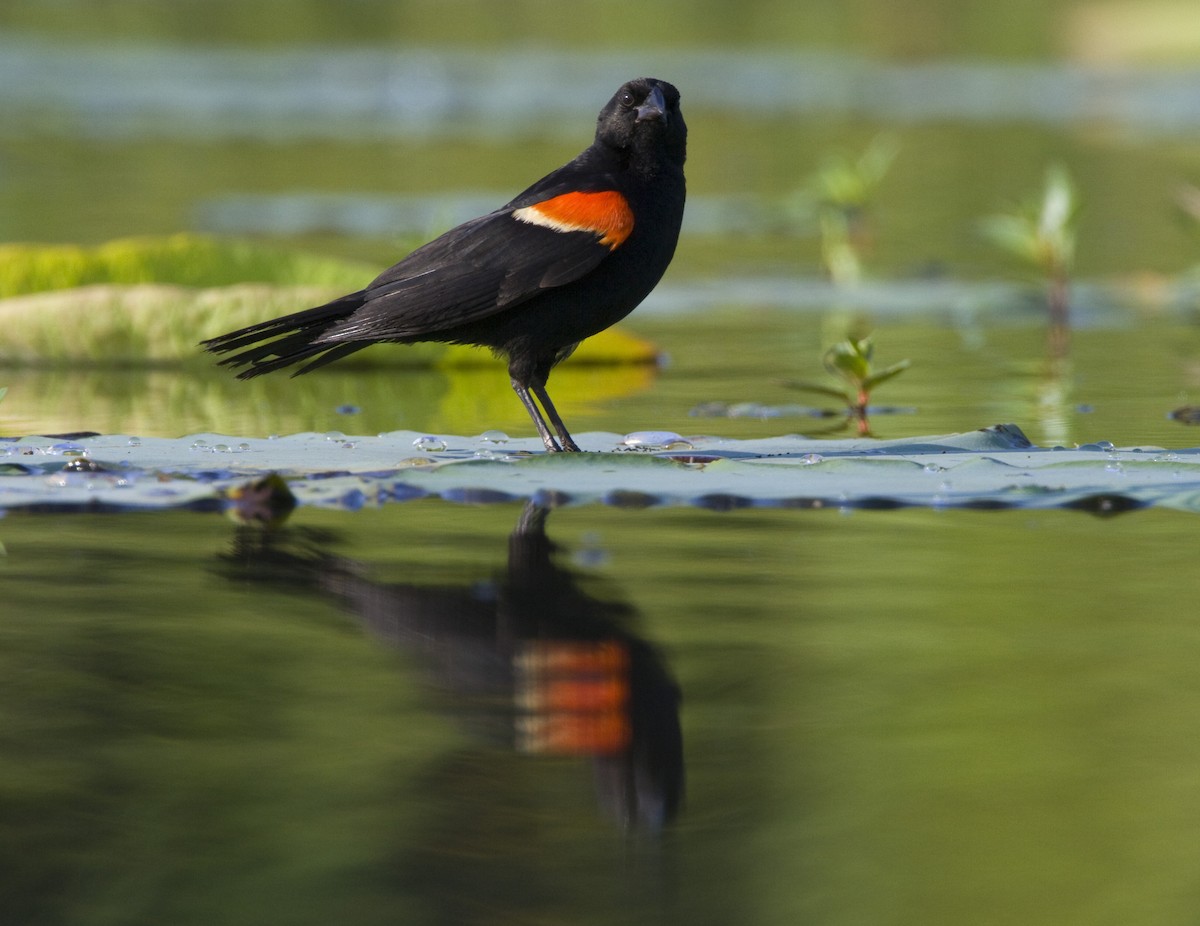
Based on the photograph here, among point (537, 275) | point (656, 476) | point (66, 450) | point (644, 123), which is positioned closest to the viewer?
point (656, 476)

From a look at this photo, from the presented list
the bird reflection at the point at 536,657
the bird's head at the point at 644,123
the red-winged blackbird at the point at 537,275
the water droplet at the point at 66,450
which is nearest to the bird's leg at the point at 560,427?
the red-winged blackbird at the point at 537,275

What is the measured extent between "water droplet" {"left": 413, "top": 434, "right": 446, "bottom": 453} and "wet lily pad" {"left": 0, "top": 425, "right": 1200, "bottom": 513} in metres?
0.08

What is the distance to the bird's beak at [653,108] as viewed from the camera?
4918 millimetres

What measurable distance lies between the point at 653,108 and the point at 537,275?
1.87ft

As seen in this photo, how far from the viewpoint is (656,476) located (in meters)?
4.23

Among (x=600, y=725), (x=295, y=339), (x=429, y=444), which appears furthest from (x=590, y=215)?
(x=600, y=725)

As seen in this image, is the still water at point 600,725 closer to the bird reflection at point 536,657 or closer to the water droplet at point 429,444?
the bird reflection at point 536,657

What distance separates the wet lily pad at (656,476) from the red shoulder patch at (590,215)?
1.85ft

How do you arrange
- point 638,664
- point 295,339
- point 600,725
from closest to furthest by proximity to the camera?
point 600,725, point 638,664, point 295,339

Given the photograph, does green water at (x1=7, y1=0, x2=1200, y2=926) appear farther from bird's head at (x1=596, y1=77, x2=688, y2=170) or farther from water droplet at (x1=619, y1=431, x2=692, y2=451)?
bird's head at (x1=596, y1=77, x2=688, y2=170)

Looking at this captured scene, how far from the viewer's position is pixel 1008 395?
21.4 feet

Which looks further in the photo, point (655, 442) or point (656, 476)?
point (655, 442)

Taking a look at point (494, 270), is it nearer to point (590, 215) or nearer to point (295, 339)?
Answer: point (590, 215)

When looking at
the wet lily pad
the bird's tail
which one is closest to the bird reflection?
the wet lily pad
